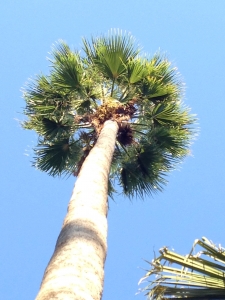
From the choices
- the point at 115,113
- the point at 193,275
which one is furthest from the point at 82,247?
the point at 115,113

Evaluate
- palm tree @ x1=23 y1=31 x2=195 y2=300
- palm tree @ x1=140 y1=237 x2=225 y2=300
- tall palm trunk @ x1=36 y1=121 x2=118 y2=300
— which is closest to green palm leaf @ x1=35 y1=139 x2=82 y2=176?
palm tree @ x1=23 y1=31 x2=195 y2=300

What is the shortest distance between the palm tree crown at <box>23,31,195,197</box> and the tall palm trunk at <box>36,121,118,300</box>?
401 cm

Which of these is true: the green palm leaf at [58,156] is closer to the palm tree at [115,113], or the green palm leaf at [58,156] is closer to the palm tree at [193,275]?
the palm tree at [115,113]

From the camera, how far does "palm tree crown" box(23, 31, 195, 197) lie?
29.6ft

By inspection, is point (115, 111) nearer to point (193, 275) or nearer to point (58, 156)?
point (58, 156)

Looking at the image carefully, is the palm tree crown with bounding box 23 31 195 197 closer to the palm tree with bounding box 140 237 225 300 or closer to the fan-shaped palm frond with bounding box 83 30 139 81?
the fan-shaped palm frond with bounding box 83 30 139 81

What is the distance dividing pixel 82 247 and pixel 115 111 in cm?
555

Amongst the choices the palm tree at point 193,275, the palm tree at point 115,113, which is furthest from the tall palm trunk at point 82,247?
the palm tree at point 115,113

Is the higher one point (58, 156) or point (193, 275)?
point (58, 156)

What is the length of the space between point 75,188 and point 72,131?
4.88 metres

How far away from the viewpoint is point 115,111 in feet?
28.4

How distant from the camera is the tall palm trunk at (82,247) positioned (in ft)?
8.91

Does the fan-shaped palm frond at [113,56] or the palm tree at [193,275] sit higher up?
the fan-shaped palm frond at [113,56]

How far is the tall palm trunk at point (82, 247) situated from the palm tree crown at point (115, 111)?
401 cm
